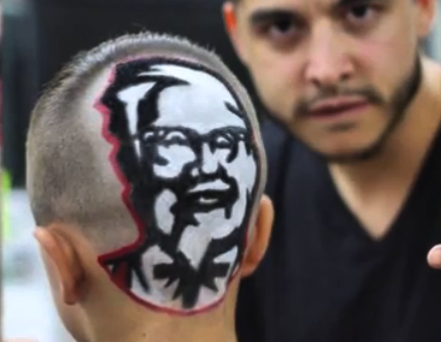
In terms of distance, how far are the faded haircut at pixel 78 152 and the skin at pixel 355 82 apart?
19 centimetres

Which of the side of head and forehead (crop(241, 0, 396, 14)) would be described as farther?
forehead (crop(241, 0, 396, 14))

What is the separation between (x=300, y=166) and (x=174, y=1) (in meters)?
0.21

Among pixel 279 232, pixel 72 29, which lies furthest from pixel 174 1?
pixel 279 232

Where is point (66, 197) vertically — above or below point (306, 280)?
above

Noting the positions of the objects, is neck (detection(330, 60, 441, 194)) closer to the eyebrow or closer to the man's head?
the man's head

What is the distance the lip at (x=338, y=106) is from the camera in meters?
0.91

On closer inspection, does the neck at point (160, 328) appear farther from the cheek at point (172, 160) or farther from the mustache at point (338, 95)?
the mustache at point (338, 95)

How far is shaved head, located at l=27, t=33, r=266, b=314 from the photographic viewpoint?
2.18ft

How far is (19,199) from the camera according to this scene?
1.01 metres

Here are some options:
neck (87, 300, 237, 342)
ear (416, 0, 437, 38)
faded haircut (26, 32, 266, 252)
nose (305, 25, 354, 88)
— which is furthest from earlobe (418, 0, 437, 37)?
neck (87, 300, 237, 342)

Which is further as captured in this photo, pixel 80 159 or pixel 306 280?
pixel 306 280

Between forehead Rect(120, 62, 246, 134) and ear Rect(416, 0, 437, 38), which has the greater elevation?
ear Rect(416, 0, 437, 38)

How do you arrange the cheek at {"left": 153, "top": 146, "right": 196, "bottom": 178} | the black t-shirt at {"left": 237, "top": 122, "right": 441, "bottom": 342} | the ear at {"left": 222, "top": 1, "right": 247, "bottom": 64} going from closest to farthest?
1. the cheek at {"left": 153, "top": 146, "right": 196, "bottom": 178}
2. the black t-shirt at {"left": 237, "top": 122, "right": 441, "bottom": 342}
3. the ear at {"left": 222, "top": 1, "right": 247, "bottom": 64}

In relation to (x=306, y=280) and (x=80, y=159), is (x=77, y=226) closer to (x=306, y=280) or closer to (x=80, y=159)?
(x=80, y=159)
